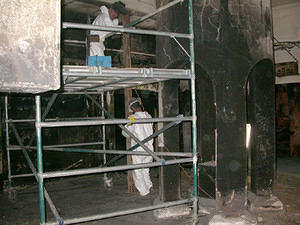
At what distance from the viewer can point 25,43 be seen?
186 cm

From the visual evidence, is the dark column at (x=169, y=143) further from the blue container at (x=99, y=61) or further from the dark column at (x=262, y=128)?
the blue container at (x=99, y=61)

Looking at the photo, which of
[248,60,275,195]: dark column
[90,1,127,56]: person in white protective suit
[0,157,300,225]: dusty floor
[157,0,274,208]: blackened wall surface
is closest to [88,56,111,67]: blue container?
[157,0,274,208]: blackened wall surface

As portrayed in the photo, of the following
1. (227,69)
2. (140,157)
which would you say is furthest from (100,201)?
(227,69)

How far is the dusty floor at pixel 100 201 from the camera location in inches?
194

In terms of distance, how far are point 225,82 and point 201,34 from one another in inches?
37.5

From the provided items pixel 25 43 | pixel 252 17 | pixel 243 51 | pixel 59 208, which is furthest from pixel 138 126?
pixel 25 43

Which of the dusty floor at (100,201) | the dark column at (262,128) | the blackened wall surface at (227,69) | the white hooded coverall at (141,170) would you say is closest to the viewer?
the blackened wall surface at (227,69)

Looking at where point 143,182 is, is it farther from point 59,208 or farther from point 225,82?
point 225,82

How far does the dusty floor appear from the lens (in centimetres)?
493

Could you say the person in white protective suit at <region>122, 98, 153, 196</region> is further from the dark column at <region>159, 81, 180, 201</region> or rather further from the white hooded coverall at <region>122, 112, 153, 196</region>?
the dark column at <region>159, 81, 180, 201</region>

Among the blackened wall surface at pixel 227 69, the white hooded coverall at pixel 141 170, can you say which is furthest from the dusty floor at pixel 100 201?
the blackened wall surface at pixel 227 69

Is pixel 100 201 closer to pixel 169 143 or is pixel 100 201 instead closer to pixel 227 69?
pixel 169 143

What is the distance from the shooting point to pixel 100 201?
608 centimetres

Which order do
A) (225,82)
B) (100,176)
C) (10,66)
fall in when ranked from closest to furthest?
1. (10,66)
2. (225,82)
3. (100,176)
